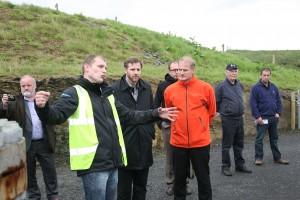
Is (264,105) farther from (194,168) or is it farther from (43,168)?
(43,168)

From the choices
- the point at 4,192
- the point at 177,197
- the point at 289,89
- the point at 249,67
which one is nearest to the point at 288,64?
the point at 249,67

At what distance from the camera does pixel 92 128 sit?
3336mm

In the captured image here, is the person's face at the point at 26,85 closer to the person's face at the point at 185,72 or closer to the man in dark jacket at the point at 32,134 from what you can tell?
the man in dark jacket at the point at 32,134

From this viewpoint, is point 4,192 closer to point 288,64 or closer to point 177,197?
point 177,197

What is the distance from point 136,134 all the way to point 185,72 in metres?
1.05

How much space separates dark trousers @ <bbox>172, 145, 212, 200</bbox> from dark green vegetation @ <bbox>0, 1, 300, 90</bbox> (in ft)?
17.0

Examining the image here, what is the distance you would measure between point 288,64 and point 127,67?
1186 inches

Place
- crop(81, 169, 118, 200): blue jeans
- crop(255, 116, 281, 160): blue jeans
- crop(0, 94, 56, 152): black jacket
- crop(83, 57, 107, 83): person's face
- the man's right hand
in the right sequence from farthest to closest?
crop(255, 116, 281, 160): blue jeans
crop(0, 94, 56, 152): black jacket
crop(83, 57, 107, 83): person's face
crop(81, 169, 118, 200): blue jeans
the man's right hand

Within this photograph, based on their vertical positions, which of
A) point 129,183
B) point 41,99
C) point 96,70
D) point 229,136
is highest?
point 96,70

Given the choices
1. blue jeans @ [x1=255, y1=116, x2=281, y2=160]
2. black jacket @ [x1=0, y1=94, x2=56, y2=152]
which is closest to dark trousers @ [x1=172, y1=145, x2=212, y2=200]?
black jacket @ [x1=0, y1=94, x2=56, y2=152]

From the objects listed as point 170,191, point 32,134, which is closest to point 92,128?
point 32,134

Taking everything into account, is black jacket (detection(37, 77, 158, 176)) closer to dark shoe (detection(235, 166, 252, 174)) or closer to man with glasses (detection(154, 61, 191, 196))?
man with glasses (detection(154, 61, 191, 196))

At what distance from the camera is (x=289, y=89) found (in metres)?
13.8

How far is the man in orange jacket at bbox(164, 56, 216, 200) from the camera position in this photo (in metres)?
4.82
